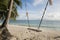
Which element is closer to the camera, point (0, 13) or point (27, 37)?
point (27, 37)

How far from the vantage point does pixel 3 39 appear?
13266 mm

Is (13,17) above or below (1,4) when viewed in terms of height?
below

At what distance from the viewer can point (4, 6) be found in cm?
1984

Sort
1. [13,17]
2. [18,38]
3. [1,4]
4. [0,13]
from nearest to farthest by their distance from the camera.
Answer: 1. [18,38]
2. [1,4]
3. [0,13]
4. [13,17]

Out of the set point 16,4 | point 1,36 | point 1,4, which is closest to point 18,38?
point 1,36

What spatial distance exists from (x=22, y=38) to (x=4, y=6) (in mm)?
6378

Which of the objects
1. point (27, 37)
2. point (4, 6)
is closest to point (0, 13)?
point (4, 6)

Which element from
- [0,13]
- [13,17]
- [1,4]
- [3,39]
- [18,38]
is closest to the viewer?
[3,39]

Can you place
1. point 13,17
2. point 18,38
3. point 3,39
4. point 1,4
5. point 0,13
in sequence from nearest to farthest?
1. point 3,39
2. point 18,38
3. point 1,4
4. point 0,13
5. point 13,17

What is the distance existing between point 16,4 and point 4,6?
210 centimetres

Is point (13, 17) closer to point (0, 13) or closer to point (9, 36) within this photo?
point (0, 13)

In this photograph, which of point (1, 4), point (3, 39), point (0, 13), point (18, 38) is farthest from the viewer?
point (0, 13)

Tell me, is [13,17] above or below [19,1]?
below

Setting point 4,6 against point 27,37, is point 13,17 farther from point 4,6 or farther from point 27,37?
point 27,37
